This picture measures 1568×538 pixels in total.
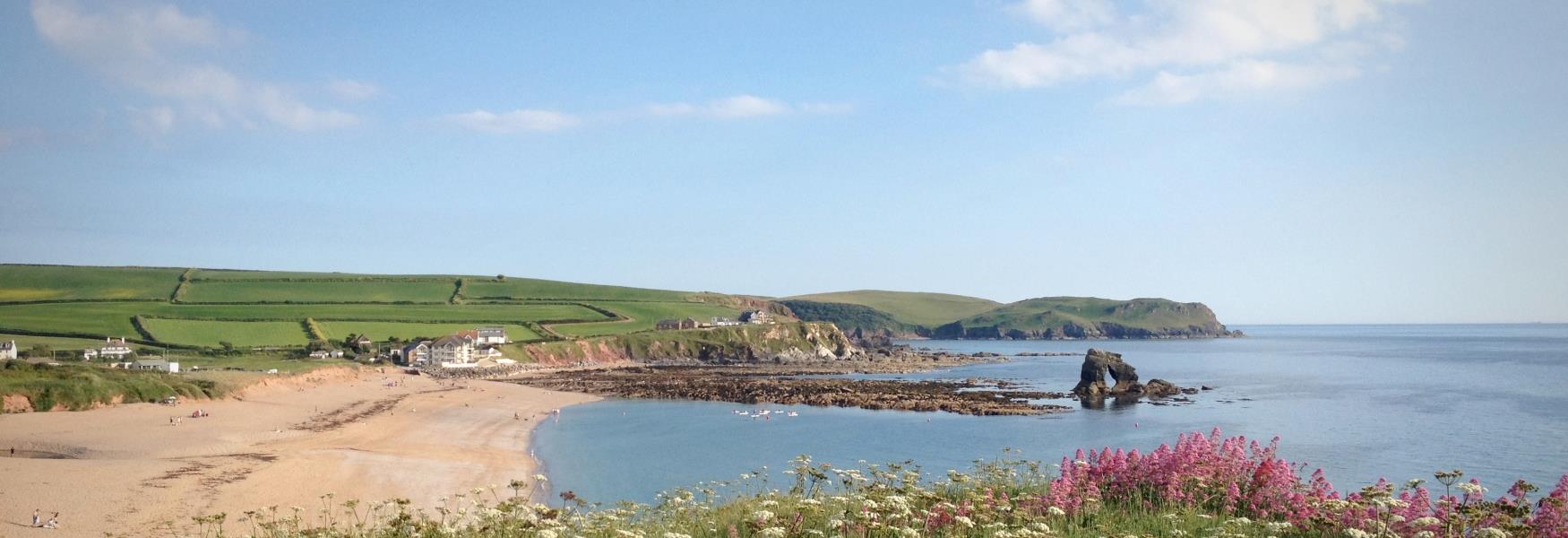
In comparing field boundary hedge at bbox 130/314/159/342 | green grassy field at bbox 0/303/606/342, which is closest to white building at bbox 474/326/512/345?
green grassy field at bbox 0/303/606/342

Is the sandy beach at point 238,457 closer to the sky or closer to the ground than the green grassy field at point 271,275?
closer to the ground

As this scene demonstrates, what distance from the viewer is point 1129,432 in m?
46.8

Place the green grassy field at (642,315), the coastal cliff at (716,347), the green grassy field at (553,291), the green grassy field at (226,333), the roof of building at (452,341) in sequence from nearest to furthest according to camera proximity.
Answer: the green grassy field at (226,333), the roof of building at (452,341), the coastal cliff at (716,347), the green grassy field at (642,315), the green grassy field at (553,291)

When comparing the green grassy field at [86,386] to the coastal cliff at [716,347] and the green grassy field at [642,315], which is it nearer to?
the coastal cliff at [716,347]

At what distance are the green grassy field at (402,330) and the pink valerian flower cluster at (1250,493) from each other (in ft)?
332

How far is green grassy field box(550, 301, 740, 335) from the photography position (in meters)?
121

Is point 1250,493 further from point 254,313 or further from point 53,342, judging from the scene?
point 254,313

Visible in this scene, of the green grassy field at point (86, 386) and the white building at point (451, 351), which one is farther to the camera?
the white building at point (451, 351)

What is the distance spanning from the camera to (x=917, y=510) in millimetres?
9055

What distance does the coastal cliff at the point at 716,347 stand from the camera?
106 metres

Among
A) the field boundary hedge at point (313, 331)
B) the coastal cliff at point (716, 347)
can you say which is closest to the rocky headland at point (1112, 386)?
the coastal cliff at point (716, 347)

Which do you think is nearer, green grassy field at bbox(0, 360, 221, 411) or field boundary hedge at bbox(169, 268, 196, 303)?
green grassy field at bbox(0, 360, 221, 411)

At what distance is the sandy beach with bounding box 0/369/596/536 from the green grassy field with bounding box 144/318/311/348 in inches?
1612

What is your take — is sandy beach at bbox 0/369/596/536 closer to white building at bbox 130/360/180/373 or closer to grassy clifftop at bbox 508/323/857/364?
white building at bbox 130/360/180/373
